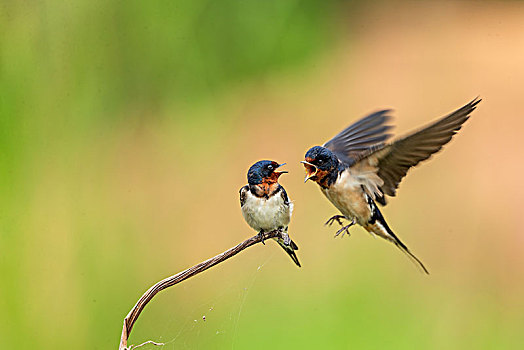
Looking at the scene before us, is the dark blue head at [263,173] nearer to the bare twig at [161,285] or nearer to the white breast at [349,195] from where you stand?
the white breast at [349,195]

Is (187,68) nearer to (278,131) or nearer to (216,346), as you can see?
(278,131)

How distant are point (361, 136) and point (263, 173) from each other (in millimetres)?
304

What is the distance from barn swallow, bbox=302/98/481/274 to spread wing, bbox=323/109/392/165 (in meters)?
0.03

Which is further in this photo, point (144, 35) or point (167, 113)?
point (167, 113)

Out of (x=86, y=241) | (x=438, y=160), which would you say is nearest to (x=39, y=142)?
(x=86, y=241)

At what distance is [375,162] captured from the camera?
0.79m

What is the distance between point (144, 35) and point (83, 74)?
0.25m

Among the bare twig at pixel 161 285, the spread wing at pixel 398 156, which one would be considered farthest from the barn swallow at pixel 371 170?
the bare twig at pixel 161 285

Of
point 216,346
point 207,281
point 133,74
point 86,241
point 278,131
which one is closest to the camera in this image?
point 216,346

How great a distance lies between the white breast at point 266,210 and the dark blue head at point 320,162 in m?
0.06

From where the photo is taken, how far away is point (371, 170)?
79 centimetres

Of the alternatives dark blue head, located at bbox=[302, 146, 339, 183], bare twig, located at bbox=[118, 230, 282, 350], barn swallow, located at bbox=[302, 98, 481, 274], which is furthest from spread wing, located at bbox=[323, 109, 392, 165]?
bare twig, located at bbox=[118, 230, 282, 350]

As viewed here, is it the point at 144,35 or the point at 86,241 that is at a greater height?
the point at 144,35

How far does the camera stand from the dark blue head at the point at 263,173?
0.68m
